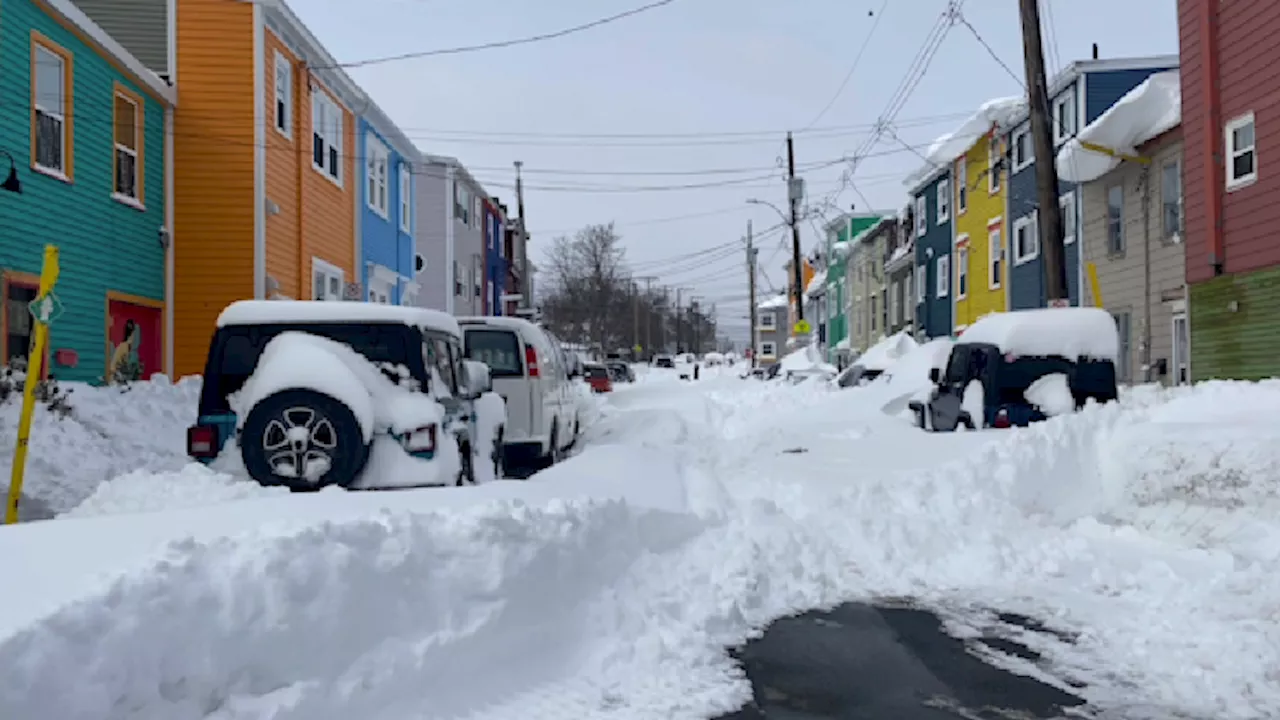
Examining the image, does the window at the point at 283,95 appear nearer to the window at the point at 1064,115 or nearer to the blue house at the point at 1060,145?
the blue house at the point at 1060,145

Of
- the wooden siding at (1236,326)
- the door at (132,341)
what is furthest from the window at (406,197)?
the wooden siding at (1236,326)

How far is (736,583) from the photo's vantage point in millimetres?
→ 6445

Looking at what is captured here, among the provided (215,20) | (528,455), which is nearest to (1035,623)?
(528,455)

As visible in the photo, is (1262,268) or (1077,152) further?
(1077,152)

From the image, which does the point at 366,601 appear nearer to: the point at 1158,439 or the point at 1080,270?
the point at 1158,439

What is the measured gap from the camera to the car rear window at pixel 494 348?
12656mm

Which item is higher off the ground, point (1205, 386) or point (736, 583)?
point (1205, 386)

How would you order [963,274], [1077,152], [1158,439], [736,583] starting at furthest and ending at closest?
[963,274], [1077,152], [1158,439], [736,583]

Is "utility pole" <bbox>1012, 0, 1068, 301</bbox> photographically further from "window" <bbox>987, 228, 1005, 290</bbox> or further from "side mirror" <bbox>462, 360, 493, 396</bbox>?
"window" <bbox>987, 228, 1005, 290</bbox>

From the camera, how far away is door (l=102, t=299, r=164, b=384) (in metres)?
15.2

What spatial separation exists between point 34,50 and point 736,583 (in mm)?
12465

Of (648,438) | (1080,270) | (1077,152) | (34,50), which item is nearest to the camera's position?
(34,50)

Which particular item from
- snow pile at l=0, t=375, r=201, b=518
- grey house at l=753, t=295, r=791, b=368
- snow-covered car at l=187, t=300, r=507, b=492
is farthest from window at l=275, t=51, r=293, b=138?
grey house at l=753, t=295, r=791, b=368

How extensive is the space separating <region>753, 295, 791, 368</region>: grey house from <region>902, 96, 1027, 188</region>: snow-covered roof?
70.8 metres
